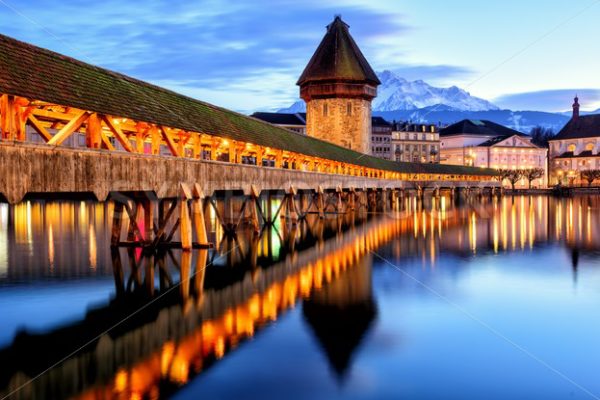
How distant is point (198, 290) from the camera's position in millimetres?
16609

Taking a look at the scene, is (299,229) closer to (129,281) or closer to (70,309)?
(129,281)

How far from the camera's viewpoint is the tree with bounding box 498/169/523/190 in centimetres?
11347

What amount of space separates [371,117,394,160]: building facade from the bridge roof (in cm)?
9348

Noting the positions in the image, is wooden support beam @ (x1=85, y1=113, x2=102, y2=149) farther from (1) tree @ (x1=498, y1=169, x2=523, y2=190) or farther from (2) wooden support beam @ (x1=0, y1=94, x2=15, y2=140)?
(1) tree @ (x1=498, y1=169, x2=523, y2=190)

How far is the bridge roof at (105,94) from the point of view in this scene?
498 inches

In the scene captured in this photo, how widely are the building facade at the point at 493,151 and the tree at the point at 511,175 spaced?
3.88 m

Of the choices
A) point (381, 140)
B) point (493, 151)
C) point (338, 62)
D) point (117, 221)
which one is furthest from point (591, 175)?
point (117, 221)

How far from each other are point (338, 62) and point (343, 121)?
6.94 m

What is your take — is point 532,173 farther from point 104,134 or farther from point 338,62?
point 104,134

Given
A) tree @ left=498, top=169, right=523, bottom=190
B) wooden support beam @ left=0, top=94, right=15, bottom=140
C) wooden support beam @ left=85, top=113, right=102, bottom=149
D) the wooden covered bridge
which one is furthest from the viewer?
tree @ left=498, top=169, right=523, bottom=190

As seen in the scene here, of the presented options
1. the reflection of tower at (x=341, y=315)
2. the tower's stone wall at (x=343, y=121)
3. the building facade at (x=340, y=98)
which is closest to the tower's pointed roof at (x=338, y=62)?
the building facade at (x=340, y=98)

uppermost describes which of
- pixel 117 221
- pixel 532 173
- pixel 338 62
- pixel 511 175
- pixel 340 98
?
pixel 338 62

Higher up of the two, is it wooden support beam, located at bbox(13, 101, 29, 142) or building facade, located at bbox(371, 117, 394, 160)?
building facade, located at bbox(371, 117, 394, 160)

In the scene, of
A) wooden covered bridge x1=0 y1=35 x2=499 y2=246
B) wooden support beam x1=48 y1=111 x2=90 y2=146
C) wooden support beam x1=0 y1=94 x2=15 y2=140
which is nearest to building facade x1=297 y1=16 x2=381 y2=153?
wooden covered bridge x1=0 y1=35 x2=499 y2=246
